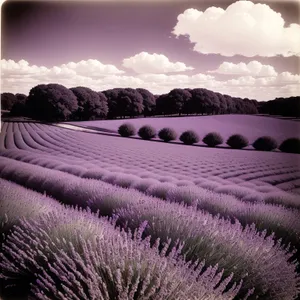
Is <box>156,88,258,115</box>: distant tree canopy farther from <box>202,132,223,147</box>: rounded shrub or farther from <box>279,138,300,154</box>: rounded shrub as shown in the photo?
<box>279,138,300,154</box>: rounded shrub

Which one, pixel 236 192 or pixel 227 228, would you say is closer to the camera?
pixel 227 228

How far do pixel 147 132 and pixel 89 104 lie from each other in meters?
0.61

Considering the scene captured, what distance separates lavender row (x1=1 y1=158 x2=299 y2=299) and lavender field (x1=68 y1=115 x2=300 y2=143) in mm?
708

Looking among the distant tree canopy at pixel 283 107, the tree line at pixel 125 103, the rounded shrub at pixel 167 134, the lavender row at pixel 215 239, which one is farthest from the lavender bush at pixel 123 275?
the distant tree canopy at pixel 283 107

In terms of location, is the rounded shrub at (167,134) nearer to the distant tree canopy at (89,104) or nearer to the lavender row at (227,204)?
the lavender row at (227,204)

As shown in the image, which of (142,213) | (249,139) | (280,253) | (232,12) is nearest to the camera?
(280,253)

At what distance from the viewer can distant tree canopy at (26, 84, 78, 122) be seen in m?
3.24

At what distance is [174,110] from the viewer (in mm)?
3404

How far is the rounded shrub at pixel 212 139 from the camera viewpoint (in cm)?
331

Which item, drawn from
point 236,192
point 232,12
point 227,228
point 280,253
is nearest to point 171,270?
point 227,228

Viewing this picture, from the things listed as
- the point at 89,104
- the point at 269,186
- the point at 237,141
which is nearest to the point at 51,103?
the point at 89,104

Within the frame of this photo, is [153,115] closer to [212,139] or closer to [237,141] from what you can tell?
[212,139]

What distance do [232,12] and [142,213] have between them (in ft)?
5.94

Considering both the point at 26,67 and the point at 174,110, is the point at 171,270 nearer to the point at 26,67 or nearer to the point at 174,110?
the point at 174,110
